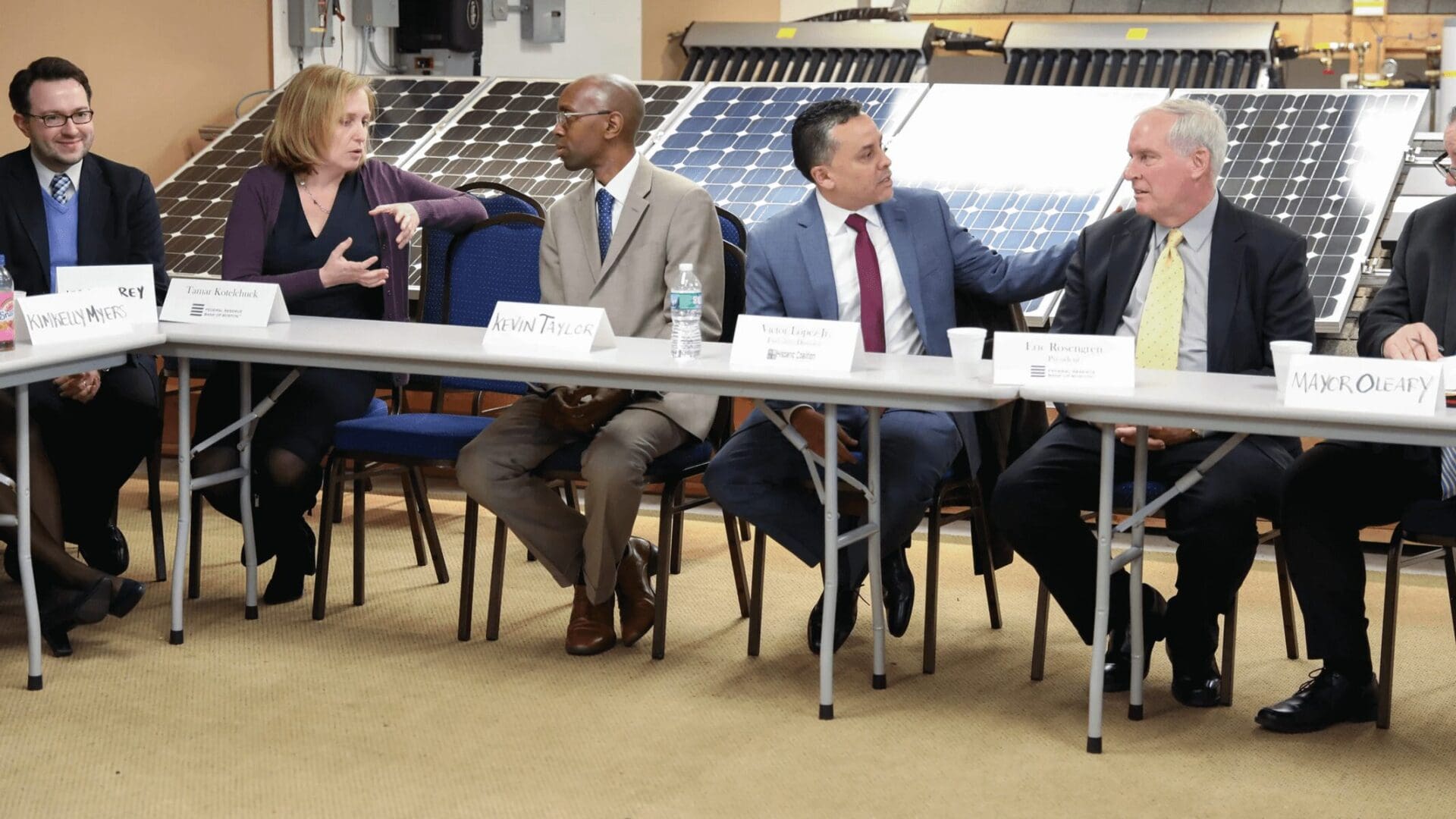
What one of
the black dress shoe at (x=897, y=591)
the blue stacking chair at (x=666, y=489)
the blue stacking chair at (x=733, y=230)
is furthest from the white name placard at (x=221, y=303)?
the black dress shoe at (x=897, y=591)

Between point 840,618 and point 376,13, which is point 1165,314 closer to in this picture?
point 840,618

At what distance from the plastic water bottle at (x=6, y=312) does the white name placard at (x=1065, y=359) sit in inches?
71.7

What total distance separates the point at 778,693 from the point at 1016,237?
5.73ft

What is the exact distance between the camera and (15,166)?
382 cm

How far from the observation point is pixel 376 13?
6078 millimetres

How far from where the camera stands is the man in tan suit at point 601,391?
3369 millimetres

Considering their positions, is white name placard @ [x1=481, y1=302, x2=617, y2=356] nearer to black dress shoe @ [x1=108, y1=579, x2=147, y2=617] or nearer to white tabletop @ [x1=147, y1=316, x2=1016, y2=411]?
white tabletop @ [x1=147, y1=316, x2=1016, y2=411]

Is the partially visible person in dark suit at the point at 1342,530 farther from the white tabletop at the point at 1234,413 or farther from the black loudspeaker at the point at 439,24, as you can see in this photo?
the black loudspeaker at the point at 439,24

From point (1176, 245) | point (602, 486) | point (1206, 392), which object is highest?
point (1176, 245)

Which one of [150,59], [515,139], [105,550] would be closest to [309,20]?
[150,59]

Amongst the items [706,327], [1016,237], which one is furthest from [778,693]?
[1016,237]

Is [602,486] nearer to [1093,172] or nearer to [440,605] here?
[440,605]

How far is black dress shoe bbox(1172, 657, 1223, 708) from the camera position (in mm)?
3100

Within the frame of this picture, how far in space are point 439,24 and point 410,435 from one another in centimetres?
297
